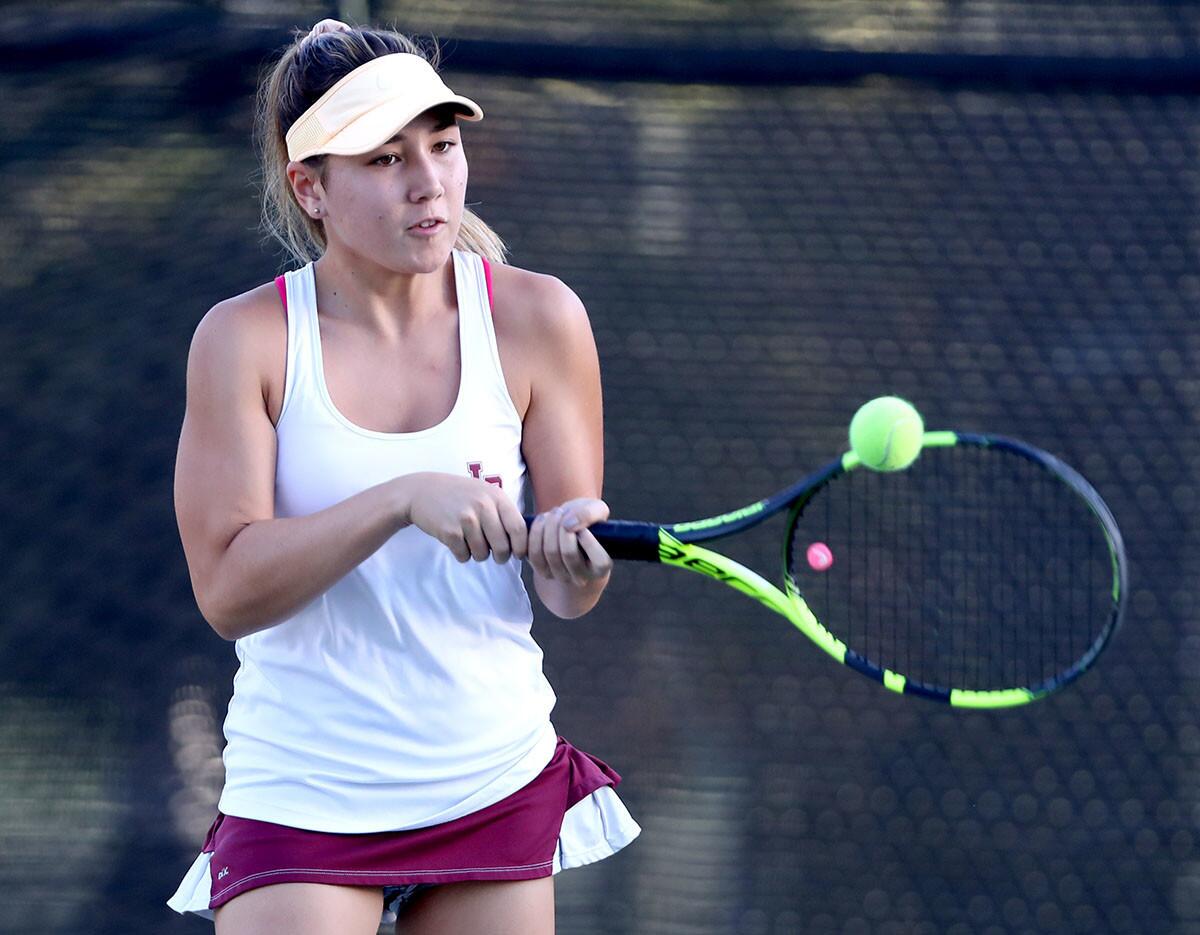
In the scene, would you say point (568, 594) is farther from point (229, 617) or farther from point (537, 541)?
point (229, 617)

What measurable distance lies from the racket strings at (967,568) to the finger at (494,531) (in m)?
1.12

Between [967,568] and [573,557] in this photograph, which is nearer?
[573,557]

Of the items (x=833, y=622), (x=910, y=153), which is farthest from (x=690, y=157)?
(x=833, y=622)

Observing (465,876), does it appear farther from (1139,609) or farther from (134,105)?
(134,105)

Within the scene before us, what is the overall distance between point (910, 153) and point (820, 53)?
0.22 m

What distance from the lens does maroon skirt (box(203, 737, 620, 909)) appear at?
1481mm

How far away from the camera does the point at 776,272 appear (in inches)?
102

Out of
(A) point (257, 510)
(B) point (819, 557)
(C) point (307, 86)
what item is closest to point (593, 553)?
(B) point (819, 557)

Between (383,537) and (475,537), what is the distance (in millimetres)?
94

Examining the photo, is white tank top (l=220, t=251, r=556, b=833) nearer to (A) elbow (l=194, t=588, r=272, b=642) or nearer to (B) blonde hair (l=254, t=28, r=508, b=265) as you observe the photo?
(A) elbow (l=194, t=588, r=272, b=642)

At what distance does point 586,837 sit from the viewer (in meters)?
1.66

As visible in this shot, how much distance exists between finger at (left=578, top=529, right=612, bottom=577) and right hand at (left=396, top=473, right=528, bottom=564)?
2.3 inches

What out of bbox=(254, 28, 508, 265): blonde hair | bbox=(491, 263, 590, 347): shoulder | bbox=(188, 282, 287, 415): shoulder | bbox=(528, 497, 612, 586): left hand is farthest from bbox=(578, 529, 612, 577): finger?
bbox=(254, 28, 508, 265): blonde hair

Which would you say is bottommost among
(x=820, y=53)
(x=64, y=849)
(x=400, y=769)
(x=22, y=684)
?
(x=64, y=849)
